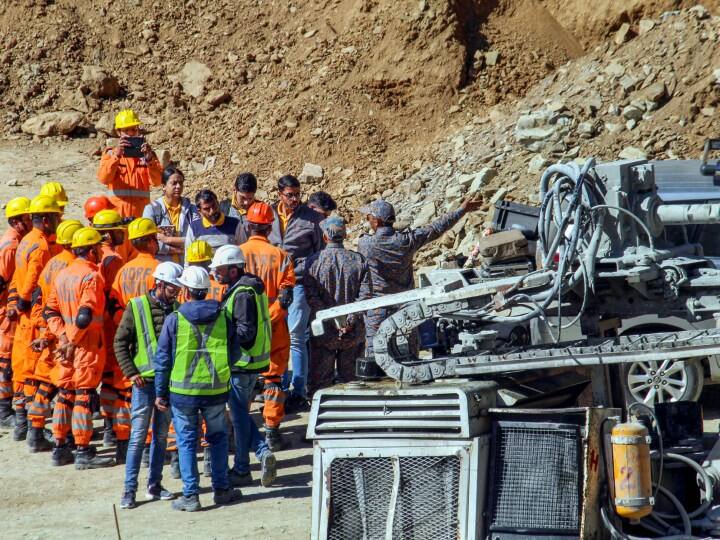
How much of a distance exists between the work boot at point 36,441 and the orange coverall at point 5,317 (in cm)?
115

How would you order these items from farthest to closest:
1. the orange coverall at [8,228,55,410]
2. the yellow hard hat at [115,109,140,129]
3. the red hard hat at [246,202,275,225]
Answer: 1. the yellow hard hat at [115,109,140,129]
2. the orange coverall at [8,228,55,410]
3. the red hard hat at [246,202,275,225]

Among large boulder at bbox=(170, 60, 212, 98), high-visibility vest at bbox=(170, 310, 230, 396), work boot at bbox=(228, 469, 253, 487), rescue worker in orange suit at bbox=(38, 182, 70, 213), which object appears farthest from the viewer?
large boulder at bbox=(170, 60, 212, 98)

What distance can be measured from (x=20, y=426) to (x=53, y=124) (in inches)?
573

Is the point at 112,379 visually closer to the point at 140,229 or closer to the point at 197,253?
the point at 140,229

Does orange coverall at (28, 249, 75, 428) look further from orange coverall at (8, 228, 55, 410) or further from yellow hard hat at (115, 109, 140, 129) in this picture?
yellow hard hat at (115, 109, 140, 129)

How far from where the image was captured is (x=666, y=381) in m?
10.7

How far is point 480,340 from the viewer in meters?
7.02

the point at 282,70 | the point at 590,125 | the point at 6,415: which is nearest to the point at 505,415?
the point at 6,415

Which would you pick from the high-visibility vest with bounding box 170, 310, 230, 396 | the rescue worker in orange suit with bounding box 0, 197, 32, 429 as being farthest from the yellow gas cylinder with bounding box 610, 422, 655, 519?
the rescue worker in orange suit with bounding box 0, 197, 32, 429

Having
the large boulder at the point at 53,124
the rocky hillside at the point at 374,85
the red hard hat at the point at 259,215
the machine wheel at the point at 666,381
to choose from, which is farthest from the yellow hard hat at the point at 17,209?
the large boulder at the point at 53,124

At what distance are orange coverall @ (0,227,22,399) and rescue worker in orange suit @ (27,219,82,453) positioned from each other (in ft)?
2.46

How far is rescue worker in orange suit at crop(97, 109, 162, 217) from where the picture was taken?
1320 cm

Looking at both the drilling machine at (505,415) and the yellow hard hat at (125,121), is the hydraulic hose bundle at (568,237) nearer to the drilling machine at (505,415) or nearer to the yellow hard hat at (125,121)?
the drilling machine at (505,415)

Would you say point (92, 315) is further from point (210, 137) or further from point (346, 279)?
point (210, 137)
